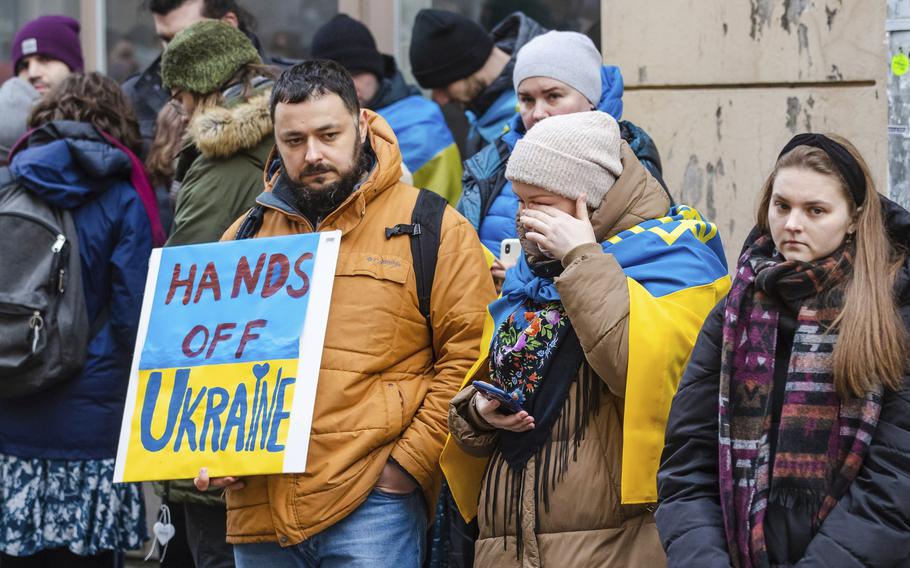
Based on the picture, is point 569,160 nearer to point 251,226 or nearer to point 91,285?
point 251,226

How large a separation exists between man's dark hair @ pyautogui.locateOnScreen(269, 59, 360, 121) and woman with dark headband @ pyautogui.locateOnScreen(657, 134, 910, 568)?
142 cm

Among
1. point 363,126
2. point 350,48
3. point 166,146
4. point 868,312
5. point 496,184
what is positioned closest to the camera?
point 868,312

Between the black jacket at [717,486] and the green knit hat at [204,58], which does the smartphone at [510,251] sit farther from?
the green knit hat at [204,58]

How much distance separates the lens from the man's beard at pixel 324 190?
13.8 feet

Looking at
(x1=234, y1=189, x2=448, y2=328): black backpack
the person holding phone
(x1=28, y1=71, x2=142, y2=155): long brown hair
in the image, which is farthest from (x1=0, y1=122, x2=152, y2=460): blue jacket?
the person holding phone

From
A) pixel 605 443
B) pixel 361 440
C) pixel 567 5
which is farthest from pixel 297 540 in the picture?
pixel 567 5

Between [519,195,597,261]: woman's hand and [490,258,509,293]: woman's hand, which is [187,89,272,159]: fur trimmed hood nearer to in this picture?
[490,258,509,293]: woman's hand

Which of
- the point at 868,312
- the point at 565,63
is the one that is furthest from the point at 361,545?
the point at 565,63

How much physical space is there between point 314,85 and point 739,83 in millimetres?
2029

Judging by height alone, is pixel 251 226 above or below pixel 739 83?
below

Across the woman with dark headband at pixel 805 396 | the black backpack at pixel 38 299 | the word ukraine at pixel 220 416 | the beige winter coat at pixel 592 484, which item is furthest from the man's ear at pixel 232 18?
the woman with dark headband at pixel 805 396

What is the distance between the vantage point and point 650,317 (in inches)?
144

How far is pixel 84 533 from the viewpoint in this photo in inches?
224

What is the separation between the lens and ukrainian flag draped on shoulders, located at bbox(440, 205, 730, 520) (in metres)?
3.64
